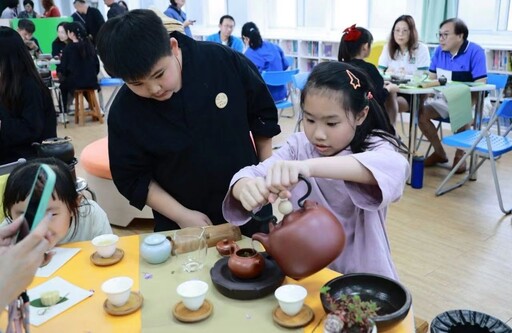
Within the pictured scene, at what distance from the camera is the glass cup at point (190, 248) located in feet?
4.45

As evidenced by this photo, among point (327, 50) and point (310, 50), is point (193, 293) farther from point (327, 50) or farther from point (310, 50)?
point (310, 50)

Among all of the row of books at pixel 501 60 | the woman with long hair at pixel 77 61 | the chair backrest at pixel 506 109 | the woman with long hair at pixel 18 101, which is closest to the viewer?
the woman with long hair at pixel 18 101

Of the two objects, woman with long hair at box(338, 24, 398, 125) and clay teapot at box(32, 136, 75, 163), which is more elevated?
woman with long hair at box(338, 24, 398, 125)

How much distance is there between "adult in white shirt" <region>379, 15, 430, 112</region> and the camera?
15.3ft

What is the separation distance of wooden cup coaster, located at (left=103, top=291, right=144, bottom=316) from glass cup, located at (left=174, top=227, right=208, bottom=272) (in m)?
0.19

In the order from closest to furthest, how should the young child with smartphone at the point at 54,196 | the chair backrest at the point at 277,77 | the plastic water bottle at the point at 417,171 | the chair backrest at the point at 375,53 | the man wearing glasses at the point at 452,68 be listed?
1. the young child with smartphone at the point at 54,196
2. the plastic water bottle at the point at 417,171
3. the man wearing glasses at the point at 452,68
4. the chair backrest at the point at 277,77
5. the chair backrest at the point at 375,53

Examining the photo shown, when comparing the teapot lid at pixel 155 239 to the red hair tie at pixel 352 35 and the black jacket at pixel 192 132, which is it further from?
the red hair tie at pixel 352 35

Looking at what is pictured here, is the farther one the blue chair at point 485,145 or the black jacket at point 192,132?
the blue chair at point 485,145

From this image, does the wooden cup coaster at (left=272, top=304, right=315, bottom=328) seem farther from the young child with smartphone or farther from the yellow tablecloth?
the young child with smartphone

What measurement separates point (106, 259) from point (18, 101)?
1.68 meters

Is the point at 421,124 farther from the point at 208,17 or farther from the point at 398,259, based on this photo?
the point at 208,17

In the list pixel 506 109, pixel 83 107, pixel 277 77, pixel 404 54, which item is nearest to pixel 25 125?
pixel 277 77

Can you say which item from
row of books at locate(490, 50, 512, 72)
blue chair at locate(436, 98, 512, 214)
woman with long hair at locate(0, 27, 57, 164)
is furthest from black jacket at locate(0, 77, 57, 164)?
row of books at locate(490, 50, 512, 72)

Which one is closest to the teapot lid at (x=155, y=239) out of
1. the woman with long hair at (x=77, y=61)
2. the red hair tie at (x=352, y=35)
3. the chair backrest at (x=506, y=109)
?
the chair backrest at (x=506, y=109)
